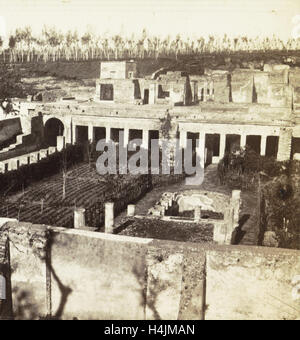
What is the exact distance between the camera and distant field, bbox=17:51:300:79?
65.2 meters

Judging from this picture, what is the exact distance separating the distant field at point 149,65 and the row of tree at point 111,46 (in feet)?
24.9

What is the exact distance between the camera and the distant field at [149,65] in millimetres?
65162

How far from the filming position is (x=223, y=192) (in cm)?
2461

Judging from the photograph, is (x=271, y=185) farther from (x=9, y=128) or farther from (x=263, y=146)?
(x=9, y=128)

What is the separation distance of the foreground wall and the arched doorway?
79.1ft

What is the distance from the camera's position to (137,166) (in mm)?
29469

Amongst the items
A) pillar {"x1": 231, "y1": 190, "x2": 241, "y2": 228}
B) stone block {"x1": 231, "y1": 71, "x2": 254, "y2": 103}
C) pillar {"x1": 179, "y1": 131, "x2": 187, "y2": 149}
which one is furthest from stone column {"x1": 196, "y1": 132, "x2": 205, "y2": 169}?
stone block {"x1": 231, "y1": 71, "x2": 254, "y2": 103}

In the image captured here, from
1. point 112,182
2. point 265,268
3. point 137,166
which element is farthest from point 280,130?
point 265,268

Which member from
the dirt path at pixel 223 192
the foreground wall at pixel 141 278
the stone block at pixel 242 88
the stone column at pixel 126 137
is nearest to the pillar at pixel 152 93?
the stone column at pixel 126 137

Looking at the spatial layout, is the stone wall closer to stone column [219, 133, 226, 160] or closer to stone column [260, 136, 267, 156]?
stone column [219, 133, 226, 160]

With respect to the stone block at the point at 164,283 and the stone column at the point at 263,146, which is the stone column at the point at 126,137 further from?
the stone block at the point at 164,283

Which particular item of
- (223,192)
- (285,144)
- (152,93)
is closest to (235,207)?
(223,192)

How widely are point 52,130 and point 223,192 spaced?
16275 mm

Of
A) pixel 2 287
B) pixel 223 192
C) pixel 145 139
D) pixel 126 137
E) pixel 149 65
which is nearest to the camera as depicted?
pixel 2 287
